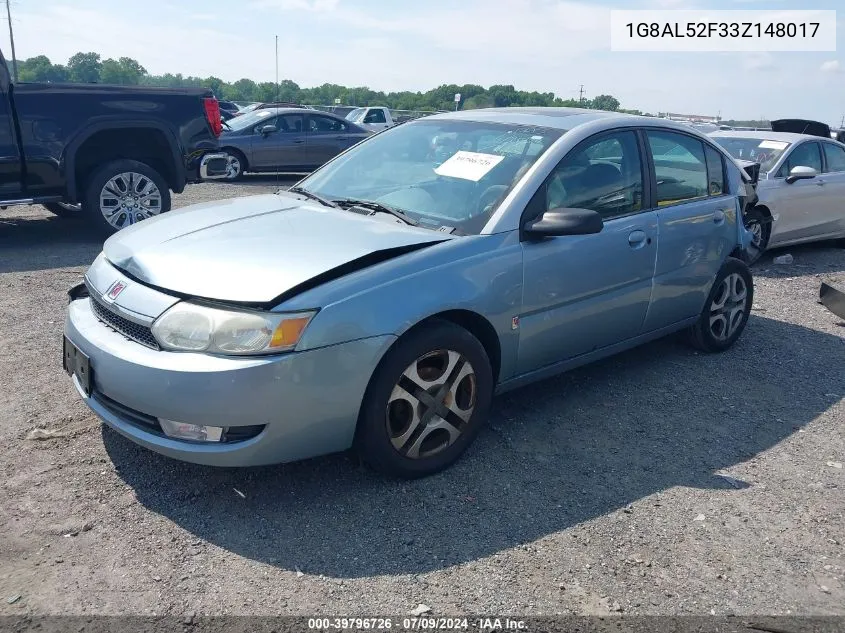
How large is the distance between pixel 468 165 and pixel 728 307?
8.10 ft

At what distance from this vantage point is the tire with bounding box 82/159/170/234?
7.80 m

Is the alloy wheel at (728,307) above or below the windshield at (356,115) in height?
below

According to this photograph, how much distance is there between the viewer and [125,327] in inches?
125

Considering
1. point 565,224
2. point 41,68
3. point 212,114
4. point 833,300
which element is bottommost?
point 833,300

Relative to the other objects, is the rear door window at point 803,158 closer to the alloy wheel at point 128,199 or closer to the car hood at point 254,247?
the car hood at point 254,247

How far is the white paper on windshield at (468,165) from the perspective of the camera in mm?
3893

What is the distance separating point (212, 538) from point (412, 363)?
1067mm

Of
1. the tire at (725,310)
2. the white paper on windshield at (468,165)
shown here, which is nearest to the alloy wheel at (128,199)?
the white paper on windshield at (468,165)

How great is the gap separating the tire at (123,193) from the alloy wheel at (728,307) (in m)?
5.85

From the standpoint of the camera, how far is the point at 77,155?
777cm

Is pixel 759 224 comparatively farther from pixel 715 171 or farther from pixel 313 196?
pixel 313 196

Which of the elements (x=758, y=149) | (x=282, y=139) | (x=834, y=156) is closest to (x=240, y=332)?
(x=758, y=149)

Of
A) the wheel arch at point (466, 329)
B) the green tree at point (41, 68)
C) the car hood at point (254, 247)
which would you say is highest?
the green tree at point (41, 68)

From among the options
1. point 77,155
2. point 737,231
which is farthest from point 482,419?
point 77,155
